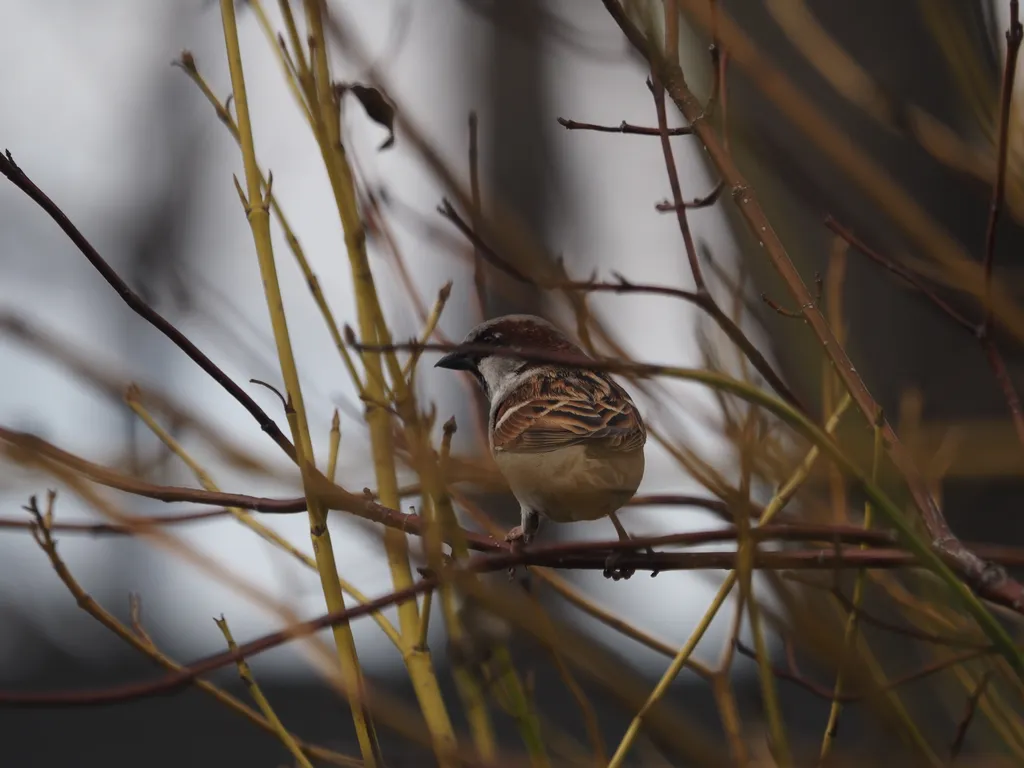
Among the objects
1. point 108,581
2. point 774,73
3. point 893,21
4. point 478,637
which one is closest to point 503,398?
point 774,73

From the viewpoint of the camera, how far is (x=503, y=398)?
299 cm

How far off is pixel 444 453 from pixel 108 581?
5.35 metres

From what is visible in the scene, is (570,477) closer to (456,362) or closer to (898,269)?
(456,362)

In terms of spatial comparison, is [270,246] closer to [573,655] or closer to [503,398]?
[573,655]

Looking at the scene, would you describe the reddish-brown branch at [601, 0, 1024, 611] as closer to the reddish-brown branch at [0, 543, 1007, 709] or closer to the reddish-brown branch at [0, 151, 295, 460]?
the reddish-brown branch at [0, 543, 1007, 709]

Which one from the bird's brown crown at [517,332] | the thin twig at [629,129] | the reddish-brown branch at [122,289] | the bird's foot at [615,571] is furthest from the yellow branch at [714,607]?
the bird's brown crown at [517,332]

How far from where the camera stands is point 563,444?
2506mm

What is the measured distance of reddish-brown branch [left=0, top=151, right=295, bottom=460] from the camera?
1.48 metres

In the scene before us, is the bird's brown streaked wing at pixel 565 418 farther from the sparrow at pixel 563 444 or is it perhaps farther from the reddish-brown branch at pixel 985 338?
the reddish-brown branch at pixel 985 338

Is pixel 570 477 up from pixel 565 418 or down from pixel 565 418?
down

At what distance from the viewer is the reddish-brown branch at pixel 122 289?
1.48 meters

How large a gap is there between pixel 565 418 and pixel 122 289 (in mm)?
1180

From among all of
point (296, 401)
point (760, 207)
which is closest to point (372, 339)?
point (296, 401)

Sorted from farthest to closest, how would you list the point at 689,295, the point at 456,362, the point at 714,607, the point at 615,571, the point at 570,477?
the point at 456,362, the point at 570,477, the point at 615,571, the point at 714,607, the point at 689,295
